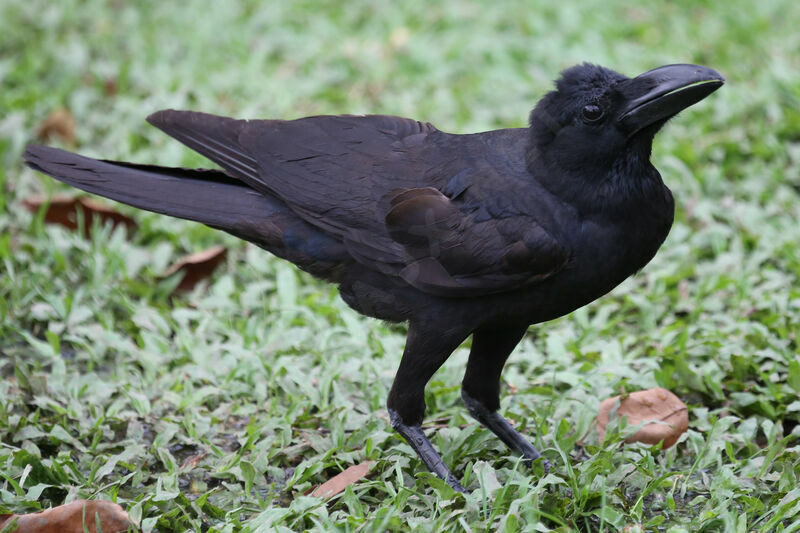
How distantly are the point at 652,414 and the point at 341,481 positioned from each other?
4.00ft

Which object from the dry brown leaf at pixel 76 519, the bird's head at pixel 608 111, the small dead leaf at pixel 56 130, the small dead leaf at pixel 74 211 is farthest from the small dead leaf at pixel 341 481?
the small dead leaf at pixel 56 130

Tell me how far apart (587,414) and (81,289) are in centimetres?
243

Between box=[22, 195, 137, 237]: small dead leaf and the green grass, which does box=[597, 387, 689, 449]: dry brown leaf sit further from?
box=[22, 195, 137, 237]: small dead leaf

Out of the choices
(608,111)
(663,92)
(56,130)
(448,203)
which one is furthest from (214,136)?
(56,130)

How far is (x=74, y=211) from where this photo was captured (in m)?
5.22

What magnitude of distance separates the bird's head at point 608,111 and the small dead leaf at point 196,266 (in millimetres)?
2100

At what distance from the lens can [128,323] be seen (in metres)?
4.59

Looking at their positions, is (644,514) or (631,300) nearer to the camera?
(644,514)

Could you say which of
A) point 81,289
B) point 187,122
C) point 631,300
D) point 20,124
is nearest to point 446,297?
point 187,122

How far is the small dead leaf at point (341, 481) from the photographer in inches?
134

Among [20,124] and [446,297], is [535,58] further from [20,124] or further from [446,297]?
[446,297]

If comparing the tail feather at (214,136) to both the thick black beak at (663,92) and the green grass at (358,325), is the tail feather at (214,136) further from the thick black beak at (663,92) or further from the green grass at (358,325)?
the thick black beak at (663,92)

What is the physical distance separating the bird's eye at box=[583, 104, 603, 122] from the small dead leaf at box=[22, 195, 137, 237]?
113 inches

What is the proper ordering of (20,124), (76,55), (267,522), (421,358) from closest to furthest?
(267,522), (421,358), (20,124), (76,55)
